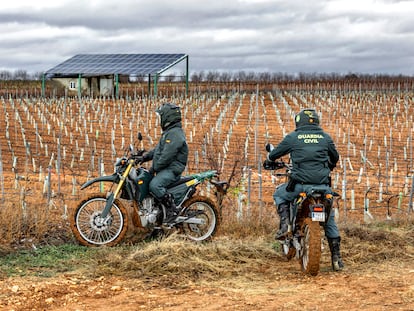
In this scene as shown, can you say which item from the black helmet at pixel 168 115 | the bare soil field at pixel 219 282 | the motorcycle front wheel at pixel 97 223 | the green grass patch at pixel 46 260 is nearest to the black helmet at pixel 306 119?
the bare soil field at pixel 219 282

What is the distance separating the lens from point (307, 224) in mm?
5422

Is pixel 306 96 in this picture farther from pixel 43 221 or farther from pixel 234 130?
pixel 43 221

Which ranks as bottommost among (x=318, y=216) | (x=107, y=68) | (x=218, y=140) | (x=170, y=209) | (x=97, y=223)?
(x=218, y=140)

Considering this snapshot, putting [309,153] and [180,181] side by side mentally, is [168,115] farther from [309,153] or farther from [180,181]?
[309,153]

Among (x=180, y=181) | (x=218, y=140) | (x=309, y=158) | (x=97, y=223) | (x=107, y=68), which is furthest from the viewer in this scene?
(x=107, y=68)

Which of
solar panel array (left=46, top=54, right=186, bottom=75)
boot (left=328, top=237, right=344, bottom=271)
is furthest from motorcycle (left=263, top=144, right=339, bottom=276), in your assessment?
solar panel array (left=46, top=54, right=186, bottom=75)

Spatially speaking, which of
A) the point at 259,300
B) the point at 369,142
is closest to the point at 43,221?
the point at 259,300

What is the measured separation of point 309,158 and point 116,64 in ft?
107

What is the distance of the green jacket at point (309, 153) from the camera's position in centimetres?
555

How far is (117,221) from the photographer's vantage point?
6492mm

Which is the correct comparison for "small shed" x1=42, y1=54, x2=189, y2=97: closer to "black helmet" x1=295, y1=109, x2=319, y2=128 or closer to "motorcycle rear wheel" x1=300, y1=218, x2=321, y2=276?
"black helmet" x1=295, y1=109, x2=319, y2=128

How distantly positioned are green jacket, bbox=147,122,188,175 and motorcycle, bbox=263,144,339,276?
101 cm

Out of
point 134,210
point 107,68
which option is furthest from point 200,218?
point 107,68

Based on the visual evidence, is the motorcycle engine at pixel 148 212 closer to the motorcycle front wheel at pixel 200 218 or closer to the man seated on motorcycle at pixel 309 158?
the motorcycle front wheel at pixel 200 218
